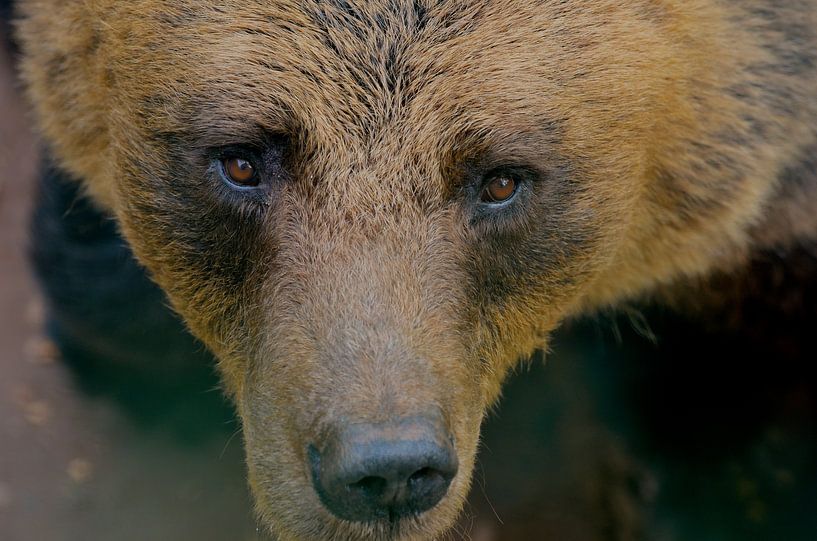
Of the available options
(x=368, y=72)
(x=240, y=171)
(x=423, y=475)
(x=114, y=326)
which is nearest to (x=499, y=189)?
(x=368, y=72)

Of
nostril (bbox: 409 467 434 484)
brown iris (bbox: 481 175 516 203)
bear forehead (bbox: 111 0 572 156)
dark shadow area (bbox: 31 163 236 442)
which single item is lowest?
dark shadow area (bbox: 31 163 236 442)

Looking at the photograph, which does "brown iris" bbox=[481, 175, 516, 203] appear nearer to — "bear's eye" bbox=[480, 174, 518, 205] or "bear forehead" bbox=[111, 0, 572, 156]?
"bear's eye" bbox=[480, 174, 518, 205]

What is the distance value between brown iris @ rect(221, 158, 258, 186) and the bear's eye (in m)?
0.74

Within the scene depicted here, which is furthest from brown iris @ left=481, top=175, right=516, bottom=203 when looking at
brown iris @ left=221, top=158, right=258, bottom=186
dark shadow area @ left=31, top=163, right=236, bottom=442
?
dark shadow area @ left=31, top=163, right=236, bottom=442

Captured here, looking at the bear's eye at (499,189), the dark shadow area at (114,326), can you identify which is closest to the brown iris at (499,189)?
the bear's eye at (499,189)

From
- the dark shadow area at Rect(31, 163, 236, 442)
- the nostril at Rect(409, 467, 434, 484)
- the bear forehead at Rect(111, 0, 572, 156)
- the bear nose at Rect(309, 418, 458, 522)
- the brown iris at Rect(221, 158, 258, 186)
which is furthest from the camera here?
the dark shadow area at Rect(31, 163, 236, 442)

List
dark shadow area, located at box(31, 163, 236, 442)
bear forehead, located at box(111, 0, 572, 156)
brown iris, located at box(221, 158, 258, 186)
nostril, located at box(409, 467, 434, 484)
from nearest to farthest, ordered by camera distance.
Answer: nostril, located at box(409, 467, 434, 484) → bear forehead, located at box(111, 0, 572, 156) → brown iris, located at box(221, 158, 258, 186) → dark shadow area, located at box(31, 163, 236, 442)

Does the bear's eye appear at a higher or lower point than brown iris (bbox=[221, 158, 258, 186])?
lower

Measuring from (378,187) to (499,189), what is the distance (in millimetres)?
430

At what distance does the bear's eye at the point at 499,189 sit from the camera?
352 cm

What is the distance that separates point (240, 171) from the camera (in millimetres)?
3471

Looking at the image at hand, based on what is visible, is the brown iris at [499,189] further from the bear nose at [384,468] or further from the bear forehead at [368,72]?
the bear nose at [384,468]

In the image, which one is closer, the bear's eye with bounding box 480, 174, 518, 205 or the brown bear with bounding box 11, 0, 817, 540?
the brown bear with bounding box 11, 0, 817, 540

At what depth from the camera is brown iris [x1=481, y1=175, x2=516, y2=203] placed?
3521 mm
